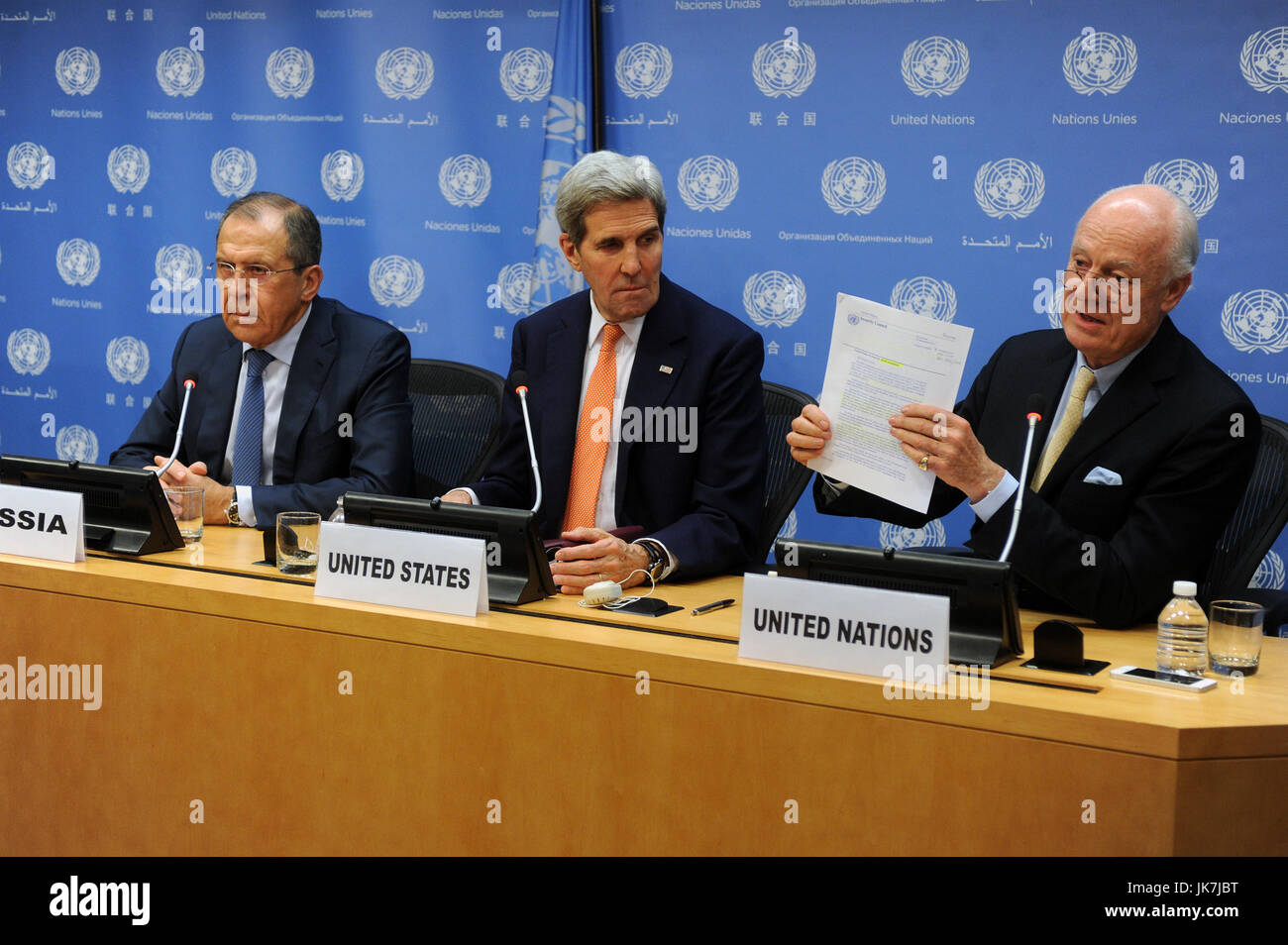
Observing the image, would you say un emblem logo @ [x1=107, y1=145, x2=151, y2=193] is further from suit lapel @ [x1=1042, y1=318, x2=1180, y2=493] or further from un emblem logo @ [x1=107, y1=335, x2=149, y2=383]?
suit lapel @ [x1=1042, y1=318, x2=1180, y2=493]

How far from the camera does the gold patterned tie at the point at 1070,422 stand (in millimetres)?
2391

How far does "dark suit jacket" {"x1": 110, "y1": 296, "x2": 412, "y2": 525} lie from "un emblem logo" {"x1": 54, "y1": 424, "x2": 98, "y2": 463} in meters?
1.59

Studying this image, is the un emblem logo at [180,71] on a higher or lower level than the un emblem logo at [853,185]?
higher

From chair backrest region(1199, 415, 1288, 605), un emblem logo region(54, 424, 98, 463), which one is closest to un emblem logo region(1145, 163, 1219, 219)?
chair backrest region(1199, 415, 1288, 605)

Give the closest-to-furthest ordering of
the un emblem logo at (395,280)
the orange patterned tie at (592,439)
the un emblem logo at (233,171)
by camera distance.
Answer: the orange patterned tie at (592,439), the un emblem logo at (395,280), the un emblem logo at (233,171)

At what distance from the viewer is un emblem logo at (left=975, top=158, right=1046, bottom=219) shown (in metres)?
3.11

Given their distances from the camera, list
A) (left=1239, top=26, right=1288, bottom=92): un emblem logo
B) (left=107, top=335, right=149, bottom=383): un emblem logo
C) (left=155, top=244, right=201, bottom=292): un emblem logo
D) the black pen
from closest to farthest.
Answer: the black pen
(left=1239, top=26, right=1288, bottom=92): un emblem logo
(left=155, top=244, right=201, bottom=292): un emblem logo
(left=107, top=335, right=149, bottom=383): un emblem logo

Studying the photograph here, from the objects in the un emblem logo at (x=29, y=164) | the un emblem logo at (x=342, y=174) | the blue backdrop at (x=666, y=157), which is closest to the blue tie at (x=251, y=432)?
the blue backdrop at (x=666, y=157)

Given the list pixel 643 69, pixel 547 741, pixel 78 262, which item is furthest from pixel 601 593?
pixel 78 262

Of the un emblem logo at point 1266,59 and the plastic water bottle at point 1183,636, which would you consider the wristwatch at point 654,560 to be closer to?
the plastic water bottle at point 1183,636

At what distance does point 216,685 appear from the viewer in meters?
2.15

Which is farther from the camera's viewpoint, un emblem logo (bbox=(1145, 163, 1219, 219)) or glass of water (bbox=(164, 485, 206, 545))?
un emblem logo (bbox=(1145, 163, 1219, 219))

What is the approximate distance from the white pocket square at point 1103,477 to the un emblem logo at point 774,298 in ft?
4.20

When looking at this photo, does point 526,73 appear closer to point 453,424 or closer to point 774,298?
point 774,298
